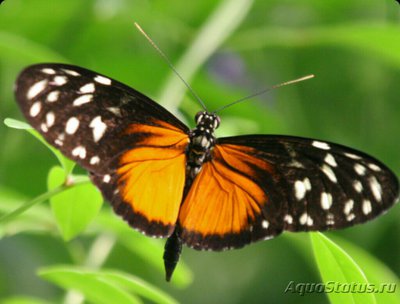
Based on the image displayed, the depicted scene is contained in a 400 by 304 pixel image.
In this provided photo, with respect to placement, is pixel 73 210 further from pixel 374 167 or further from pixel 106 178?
pixel 374 167

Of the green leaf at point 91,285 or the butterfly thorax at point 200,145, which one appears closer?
the green leaf at point 91,285

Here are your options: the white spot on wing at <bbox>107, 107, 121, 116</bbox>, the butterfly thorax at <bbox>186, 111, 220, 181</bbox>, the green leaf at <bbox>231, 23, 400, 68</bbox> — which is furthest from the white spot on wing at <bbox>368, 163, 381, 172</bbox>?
the green leaf at <bbox>231, 23, 400, 68</bbox>

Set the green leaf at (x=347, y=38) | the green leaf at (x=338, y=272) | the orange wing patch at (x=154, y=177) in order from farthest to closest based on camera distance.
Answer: the green leaf at (x=347, y=38) → the orange wing patch at (x=154, y=177) → the green leaf at (x=338, y=272)

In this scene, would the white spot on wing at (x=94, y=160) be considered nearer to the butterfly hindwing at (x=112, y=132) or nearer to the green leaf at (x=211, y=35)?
the butterfly hindwing at (x=112, y=132)

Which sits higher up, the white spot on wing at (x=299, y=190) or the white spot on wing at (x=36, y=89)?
the white spot on wing at (x=299, y=190)

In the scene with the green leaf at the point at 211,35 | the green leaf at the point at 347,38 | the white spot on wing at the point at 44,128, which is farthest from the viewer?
the green leaf at the point at 211,35

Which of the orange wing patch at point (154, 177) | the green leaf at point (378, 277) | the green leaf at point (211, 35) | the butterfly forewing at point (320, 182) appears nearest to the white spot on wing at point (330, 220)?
the butterfly forewing at point (320, 182)

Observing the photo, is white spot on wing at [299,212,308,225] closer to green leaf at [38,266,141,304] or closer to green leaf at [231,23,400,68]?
green leaf at [38,266,141,304]
